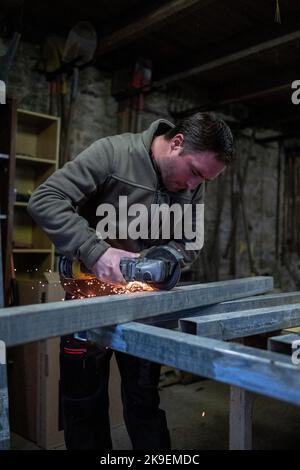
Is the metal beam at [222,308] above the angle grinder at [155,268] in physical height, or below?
below

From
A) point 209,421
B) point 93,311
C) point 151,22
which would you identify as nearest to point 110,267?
point 93,311

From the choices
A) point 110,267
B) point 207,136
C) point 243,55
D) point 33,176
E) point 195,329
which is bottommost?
point 195,329

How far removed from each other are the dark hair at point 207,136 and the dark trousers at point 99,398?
0.91 metres

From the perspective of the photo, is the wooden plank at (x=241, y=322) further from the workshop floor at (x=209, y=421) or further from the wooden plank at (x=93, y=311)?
the workshop floor at (x=209, y=421)

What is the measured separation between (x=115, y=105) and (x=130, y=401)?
3448 millimetres

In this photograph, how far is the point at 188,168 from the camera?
1.79 m

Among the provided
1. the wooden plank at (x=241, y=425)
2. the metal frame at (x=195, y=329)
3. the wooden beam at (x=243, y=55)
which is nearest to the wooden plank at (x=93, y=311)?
the metal frame at (x=195, y=329)

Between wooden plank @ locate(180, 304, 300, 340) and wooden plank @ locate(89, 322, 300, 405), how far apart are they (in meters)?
0.17

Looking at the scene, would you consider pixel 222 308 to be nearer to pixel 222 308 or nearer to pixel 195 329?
pixel 222 308

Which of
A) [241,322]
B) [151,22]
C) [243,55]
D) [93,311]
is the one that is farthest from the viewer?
[243,55]

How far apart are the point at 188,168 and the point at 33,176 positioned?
2.35 metres

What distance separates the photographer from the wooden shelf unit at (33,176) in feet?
11.9

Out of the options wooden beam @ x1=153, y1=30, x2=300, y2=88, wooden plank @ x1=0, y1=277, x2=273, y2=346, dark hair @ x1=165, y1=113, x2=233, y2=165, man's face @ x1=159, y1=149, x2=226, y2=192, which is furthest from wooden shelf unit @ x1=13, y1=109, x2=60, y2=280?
wooden plank @ x1=0, y1=277, x2=273, y2=346
